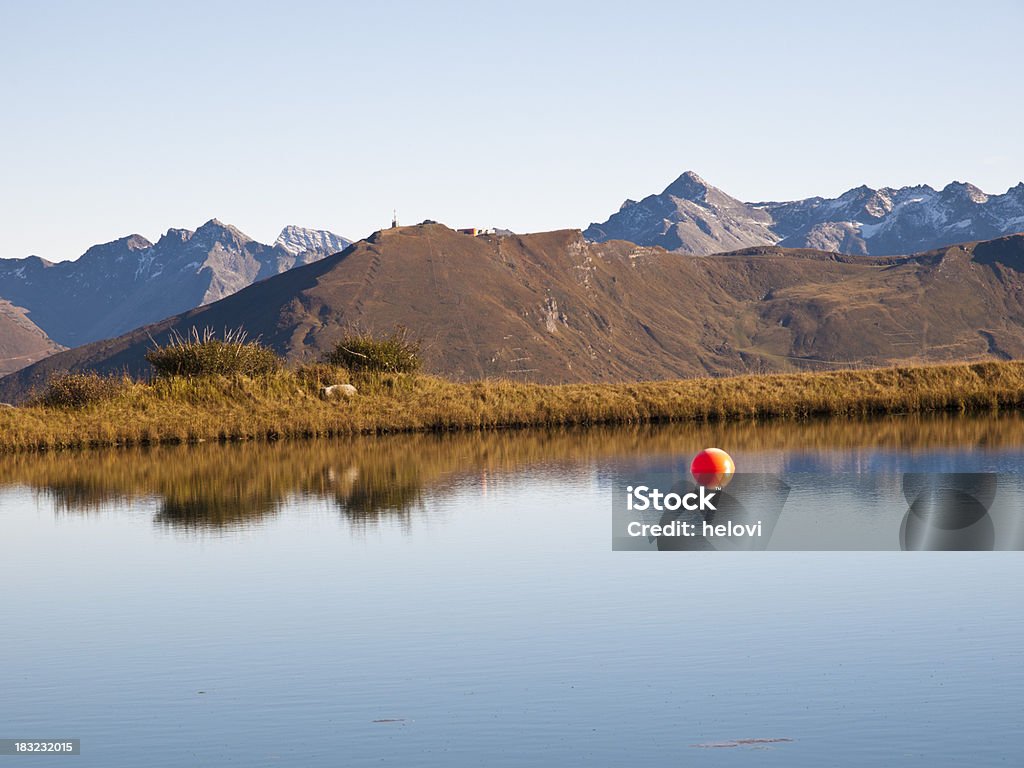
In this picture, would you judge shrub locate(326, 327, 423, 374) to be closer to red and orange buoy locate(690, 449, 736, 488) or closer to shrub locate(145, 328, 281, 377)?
shrub locate(145, 328, 281, 377)

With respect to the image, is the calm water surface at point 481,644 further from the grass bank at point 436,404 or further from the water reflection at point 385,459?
the grass bank at point 436,404

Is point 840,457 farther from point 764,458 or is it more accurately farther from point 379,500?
point 379,500

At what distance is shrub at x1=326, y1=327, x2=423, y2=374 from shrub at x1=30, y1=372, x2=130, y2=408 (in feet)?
25.4

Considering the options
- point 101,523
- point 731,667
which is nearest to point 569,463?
point 101,523

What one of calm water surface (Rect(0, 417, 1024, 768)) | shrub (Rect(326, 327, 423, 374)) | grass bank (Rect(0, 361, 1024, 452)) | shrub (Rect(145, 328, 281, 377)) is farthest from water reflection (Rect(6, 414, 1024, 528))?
shrub (Rect(326, 327, 423, 374))

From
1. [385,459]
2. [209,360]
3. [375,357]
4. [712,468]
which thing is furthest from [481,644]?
[375,357]

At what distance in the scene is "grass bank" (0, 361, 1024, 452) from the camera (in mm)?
41375

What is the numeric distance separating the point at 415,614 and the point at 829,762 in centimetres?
593

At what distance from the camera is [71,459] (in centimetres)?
3638

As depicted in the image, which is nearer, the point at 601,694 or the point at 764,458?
the point at 601,694

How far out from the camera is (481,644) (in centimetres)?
1331

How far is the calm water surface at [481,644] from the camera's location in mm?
10500

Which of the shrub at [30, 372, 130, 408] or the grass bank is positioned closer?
the grass bank

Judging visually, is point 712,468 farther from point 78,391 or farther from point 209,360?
point 78,391
